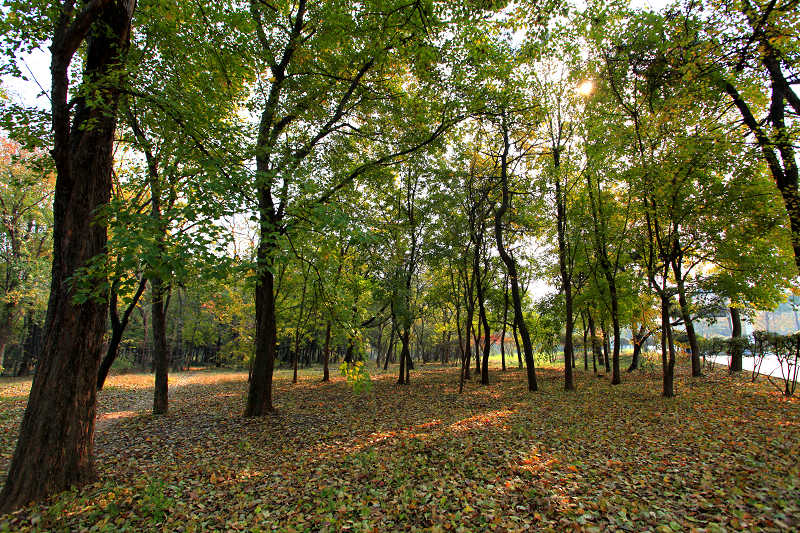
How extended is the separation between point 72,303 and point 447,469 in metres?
6.68

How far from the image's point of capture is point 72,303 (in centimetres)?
490

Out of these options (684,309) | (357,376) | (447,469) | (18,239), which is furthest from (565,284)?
(18,239)

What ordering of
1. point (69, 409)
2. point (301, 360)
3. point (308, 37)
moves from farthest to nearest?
point (301, 360) < point (308, 37) < point (69, 409)

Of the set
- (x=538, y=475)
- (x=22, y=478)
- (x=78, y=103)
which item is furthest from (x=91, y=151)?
(x=538, y=475)

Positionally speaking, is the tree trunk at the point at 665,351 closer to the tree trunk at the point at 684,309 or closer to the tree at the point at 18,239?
the tree trunk at the point at 684,309

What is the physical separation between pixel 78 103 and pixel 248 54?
3.91 m

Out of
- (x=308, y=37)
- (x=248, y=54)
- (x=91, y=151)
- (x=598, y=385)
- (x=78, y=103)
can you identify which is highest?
(x=308, y=37)

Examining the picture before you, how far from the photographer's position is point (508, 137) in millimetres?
16109

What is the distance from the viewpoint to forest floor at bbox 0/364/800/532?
4.46 m

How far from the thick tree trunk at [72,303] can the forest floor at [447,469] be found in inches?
22.1

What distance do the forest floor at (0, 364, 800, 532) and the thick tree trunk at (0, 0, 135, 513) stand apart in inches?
22.1

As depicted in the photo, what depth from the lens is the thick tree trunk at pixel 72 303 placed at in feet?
16.1

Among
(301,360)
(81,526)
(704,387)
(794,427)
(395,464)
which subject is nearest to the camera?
(81,526)

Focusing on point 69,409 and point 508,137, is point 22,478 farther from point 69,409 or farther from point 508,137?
point 508,137
